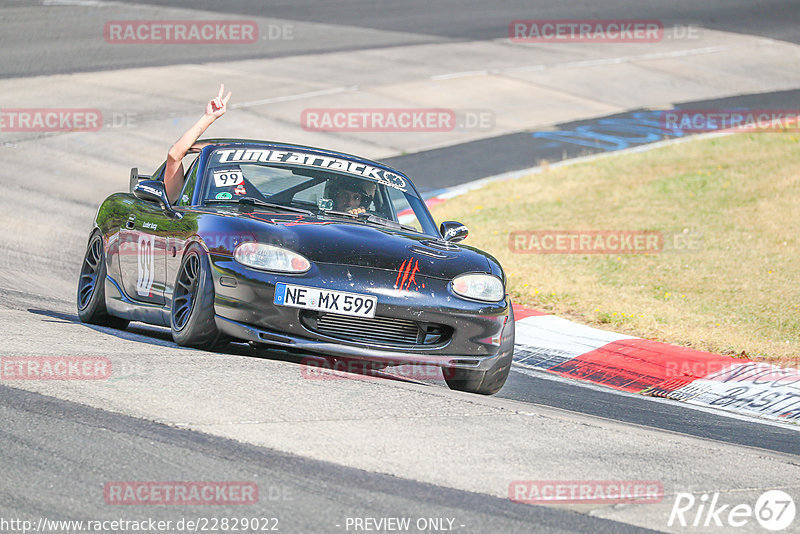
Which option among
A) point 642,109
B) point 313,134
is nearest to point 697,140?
point 642,109

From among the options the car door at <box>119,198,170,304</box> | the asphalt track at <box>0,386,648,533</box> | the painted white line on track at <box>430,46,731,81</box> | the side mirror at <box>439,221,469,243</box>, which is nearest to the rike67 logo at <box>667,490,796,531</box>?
the asphalt track at <box>0,386,648,533</box>

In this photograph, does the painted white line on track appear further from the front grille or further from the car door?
the front grille

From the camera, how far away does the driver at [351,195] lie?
752 cm

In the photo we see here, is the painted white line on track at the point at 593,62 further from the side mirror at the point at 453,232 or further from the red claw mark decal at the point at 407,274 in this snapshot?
the red claw mark decal at the point at 407,274

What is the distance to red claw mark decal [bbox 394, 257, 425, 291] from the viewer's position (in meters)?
6.32

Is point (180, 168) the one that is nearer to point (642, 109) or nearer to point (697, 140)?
point (697, 140)

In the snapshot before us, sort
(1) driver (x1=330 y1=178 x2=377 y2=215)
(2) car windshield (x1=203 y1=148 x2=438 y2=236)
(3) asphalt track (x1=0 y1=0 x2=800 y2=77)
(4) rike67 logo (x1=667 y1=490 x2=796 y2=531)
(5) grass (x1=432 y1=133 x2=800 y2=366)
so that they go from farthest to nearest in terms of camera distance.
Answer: (3) asphalt track (x1=0 y1=0 x2=800 y2=77), (5) grass (x1=432 y1=133 x2=800 y2=366), (1) driver (x1=330 y1=178 x2=377 y2=215), (2) car windshield (x1=203 y1=148 x2=438 y2=236), (4) rike67 logo (x1=667 y1=490 x2=796 y2=531)

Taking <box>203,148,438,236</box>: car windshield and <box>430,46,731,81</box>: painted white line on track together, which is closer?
<box>203,148,438,236</box>: car windshield

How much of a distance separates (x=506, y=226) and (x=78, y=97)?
836 centimetres

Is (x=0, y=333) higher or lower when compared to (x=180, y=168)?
lower

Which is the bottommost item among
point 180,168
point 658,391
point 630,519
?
point 658,391

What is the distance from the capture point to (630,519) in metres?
4.31

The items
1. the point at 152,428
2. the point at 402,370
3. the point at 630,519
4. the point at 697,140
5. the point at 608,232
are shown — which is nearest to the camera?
the point at 630,519

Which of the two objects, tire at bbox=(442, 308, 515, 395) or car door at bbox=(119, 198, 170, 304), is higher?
car door at bbox=(119, 198, 170, 304)
